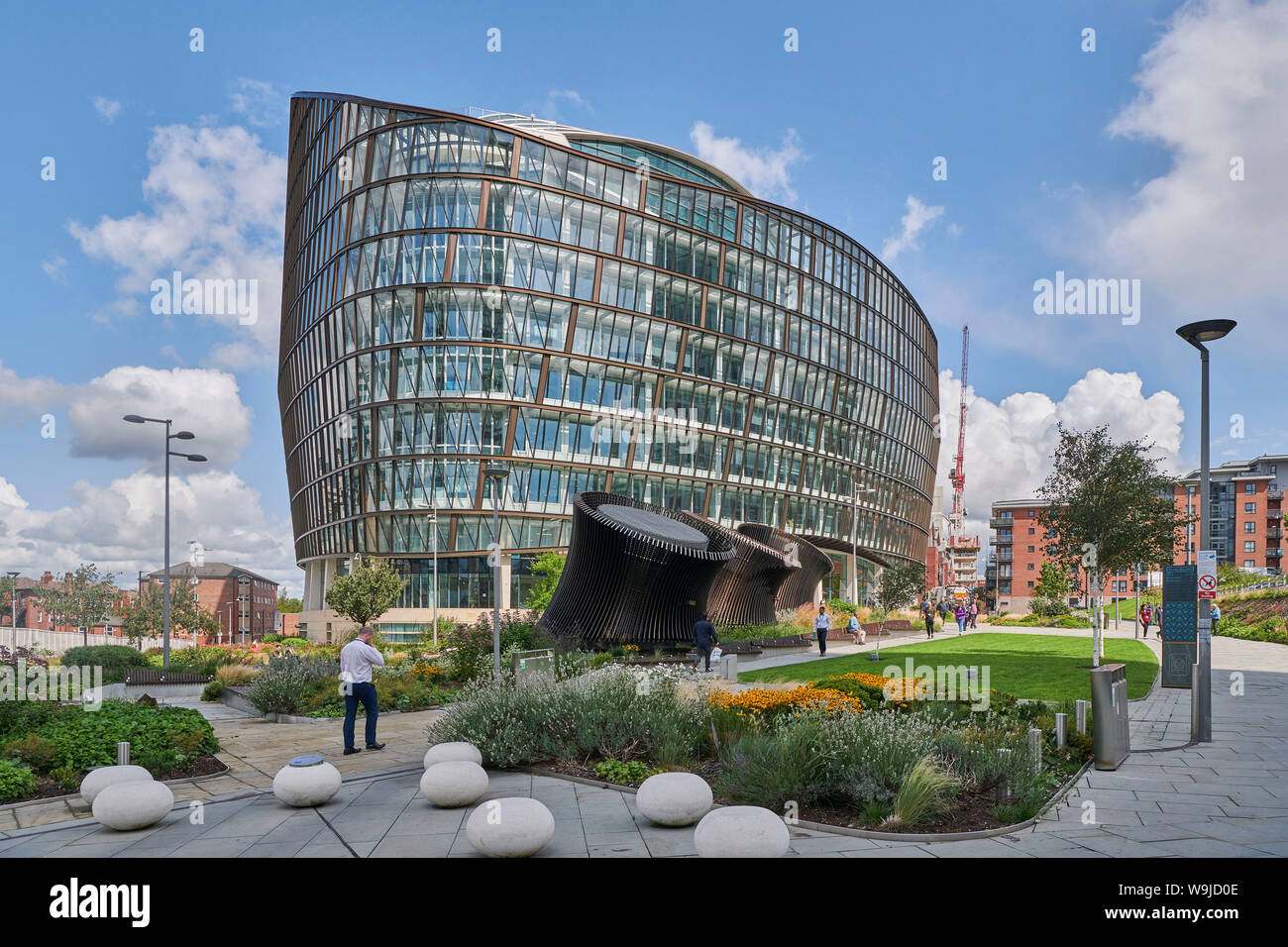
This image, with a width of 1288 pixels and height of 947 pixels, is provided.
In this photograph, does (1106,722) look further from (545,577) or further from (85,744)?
(545,577)

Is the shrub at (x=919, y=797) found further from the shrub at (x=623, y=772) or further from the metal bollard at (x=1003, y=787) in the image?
the shrub at (x=623, y=772)

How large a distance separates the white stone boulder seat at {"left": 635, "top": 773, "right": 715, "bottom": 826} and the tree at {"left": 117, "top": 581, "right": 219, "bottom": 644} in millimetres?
56655

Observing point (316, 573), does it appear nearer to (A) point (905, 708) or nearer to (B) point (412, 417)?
(B) point (412, 417)

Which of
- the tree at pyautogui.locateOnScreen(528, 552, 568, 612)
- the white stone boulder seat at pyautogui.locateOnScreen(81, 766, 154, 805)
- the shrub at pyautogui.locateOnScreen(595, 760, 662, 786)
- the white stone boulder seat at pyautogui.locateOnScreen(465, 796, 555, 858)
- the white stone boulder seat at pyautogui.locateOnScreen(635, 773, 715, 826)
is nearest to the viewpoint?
the white stone boulder seat at pyautogui.locateOnScreen(465, 796, 555, 858)

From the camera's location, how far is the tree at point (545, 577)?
1937 inches

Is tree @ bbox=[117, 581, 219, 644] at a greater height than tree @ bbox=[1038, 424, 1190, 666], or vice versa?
tree @ bbox=[1038, 424, 1190, 666]

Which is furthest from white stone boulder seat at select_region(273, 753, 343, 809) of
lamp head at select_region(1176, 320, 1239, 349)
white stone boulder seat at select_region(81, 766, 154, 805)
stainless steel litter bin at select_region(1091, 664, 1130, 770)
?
lamp head at select_region(1176, 320, 1239, 349)

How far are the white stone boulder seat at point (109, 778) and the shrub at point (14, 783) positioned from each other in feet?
3.16

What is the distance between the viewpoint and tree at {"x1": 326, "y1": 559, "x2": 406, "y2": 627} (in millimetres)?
49588

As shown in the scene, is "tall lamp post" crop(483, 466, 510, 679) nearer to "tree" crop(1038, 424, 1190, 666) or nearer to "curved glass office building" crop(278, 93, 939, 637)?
"tree" crop(1038, 424, 1190, 666)

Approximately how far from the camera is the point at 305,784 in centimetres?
903

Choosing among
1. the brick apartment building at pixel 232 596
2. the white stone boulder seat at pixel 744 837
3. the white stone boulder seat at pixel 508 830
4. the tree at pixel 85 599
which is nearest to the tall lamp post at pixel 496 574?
the white stone boulder seat at pixel 508 830

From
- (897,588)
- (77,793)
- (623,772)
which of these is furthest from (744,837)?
(897,588)

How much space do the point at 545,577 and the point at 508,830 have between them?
1853 inches
